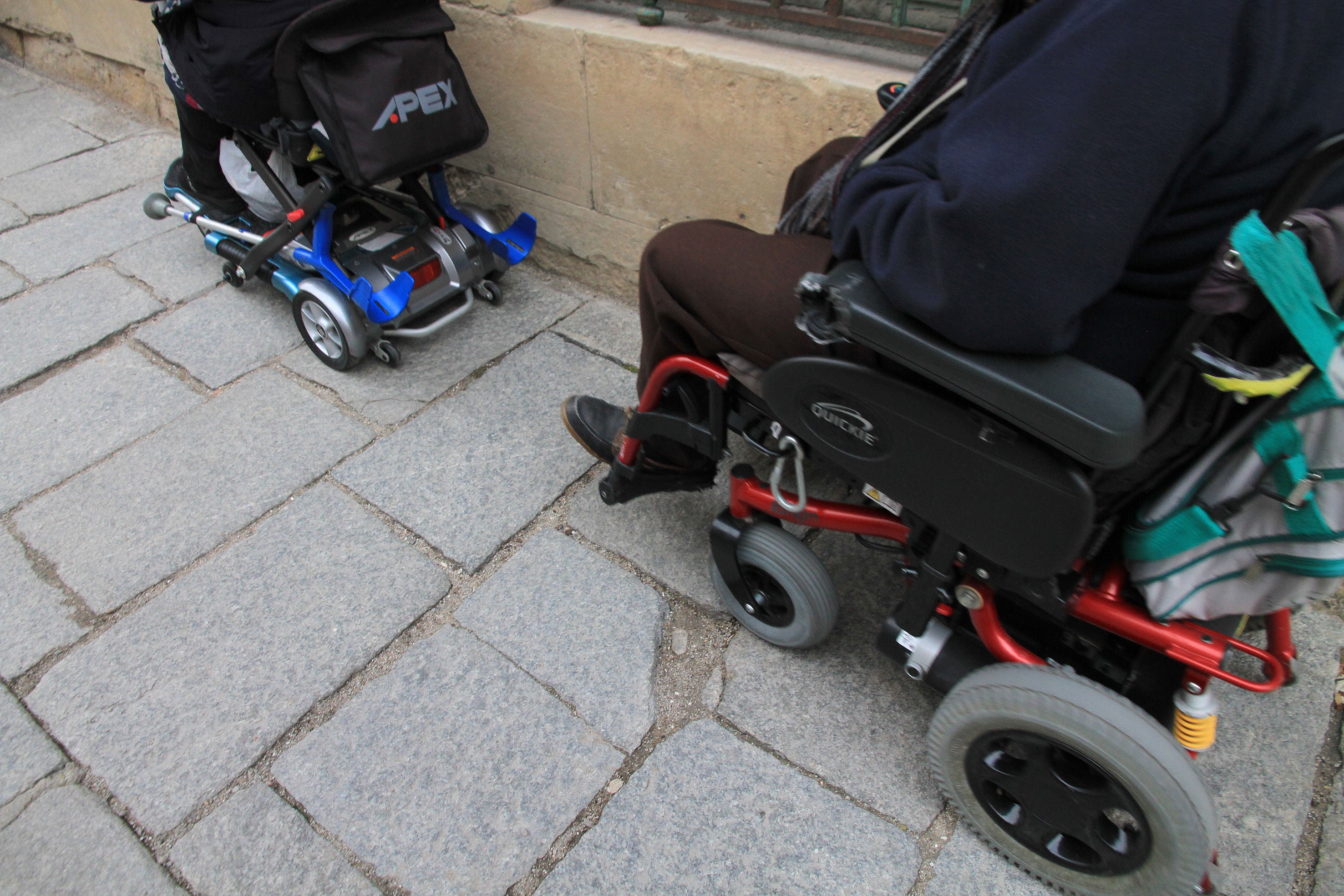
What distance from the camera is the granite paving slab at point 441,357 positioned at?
2.56 metres

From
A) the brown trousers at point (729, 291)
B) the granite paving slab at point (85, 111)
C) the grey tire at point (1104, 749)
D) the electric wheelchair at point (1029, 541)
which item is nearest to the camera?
the electric wheelchair at point (1029, 541)

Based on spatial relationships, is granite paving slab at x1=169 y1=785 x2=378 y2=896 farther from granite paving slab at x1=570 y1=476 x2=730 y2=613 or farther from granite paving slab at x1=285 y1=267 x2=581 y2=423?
granite paving slab at x1=285 y1=267 x2=581 y2=423

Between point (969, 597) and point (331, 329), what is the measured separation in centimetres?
205

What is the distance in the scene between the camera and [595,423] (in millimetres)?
2076

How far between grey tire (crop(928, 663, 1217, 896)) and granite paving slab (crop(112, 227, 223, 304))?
115 inches

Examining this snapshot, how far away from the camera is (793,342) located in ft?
4.59

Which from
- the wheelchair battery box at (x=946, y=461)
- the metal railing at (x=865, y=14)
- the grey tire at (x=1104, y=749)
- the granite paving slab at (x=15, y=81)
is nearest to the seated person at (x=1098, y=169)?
the wheelchair battery box at (x=946, y=461)

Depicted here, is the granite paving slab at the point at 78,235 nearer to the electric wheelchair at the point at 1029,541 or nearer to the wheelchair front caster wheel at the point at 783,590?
the electric wheelchair at the point at 1029,541

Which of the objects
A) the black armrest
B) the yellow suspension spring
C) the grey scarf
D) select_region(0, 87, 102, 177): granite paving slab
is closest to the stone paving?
the yellow suspension spring

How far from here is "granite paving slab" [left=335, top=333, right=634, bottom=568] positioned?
2.18m

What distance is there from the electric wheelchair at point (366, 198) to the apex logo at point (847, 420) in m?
1.56

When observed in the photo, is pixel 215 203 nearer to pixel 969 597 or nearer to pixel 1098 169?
pixel 969 597

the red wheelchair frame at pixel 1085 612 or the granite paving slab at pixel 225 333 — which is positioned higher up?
the red wheelchair frame at pixel 1085 612

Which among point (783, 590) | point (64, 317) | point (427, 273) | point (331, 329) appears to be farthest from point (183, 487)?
point (783, 590)
